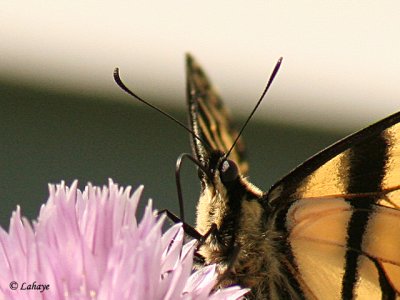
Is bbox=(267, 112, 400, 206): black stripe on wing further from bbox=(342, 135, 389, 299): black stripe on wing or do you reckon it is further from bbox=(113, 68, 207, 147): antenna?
bbox=(113, 68, 207, 147): antenna

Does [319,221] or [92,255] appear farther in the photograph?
[319,221]

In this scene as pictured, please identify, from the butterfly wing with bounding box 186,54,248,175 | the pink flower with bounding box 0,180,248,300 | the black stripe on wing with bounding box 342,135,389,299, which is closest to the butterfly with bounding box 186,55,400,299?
the black stripe on wing with bounding box 342,135,389,299

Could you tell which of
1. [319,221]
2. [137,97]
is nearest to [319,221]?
[319,221]

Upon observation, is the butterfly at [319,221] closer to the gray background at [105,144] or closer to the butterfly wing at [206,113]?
the butterfly wing at [206,113]

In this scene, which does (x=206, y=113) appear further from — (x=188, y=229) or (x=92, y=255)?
(x=92, y=255)

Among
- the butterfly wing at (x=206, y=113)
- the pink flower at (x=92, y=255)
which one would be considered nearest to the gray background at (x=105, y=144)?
the butterfly wing at (x=206, y=113)

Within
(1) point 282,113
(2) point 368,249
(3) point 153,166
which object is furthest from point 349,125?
(2) point 368,249
